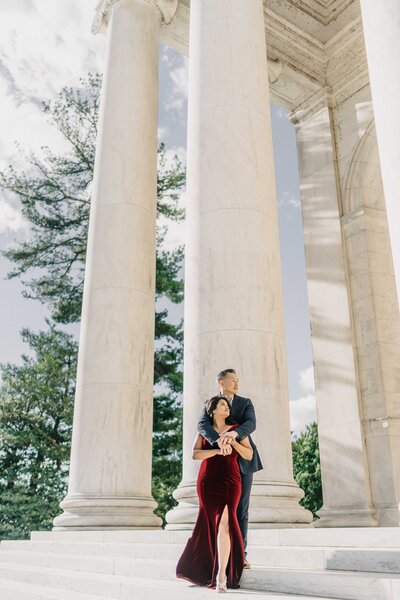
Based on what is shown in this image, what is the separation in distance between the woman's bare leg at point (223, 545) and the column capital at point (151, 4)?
9933 cm

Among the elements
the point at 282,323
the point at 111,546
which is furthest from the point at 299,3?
the point at 111,546

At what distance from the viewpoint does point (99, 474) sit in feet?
248

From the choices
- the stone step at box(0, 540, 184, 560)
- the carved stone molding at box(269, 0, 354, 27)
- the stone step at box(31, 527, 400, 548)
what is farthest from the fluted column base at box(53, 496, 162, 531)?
the carved stone molding at box(269, 0, 354, 27)

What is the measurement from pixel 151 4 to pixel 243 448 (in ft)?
315

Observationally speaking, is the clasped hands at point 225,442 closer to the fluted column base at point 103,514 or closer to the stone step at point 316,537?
the stone step at point 316,537

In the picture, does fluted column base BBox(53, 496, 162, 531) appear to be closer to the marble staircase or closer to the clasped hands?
the marble staircase

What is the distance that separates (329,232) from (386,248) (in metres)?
12.8

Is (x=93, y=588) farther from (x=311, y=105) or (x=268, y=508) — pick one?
(x=311, y=105)

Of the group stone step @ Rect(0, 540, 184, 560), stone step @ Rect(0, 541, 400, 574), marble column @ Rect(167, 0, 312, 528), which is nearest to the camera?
stone step @ Rect(0, 541, 400, 574)

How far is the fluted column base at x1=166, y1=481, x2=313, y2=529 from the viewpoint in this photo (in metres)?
53.1

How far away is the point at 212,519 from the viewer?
4097cm

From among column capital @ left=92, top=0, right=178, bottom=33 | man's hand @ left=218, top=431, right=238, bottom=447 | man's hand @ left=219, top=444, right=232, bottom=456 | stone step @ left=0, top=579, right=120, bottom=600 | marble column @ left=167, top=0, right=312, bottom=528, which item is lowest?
stone step @ left=0, top=579, right=120, bottom=600

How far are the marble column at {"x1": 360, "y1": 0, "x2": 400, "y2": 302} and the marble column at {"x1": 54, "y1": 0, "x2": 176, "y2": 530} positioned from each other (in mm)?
47708

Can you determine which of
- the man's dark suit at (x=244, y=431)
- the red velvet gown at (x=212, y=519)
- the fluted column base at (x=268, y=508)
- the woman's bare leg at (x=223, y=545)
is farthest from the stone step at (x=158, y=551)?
the woman's bare leg at (x=223, y=545)
